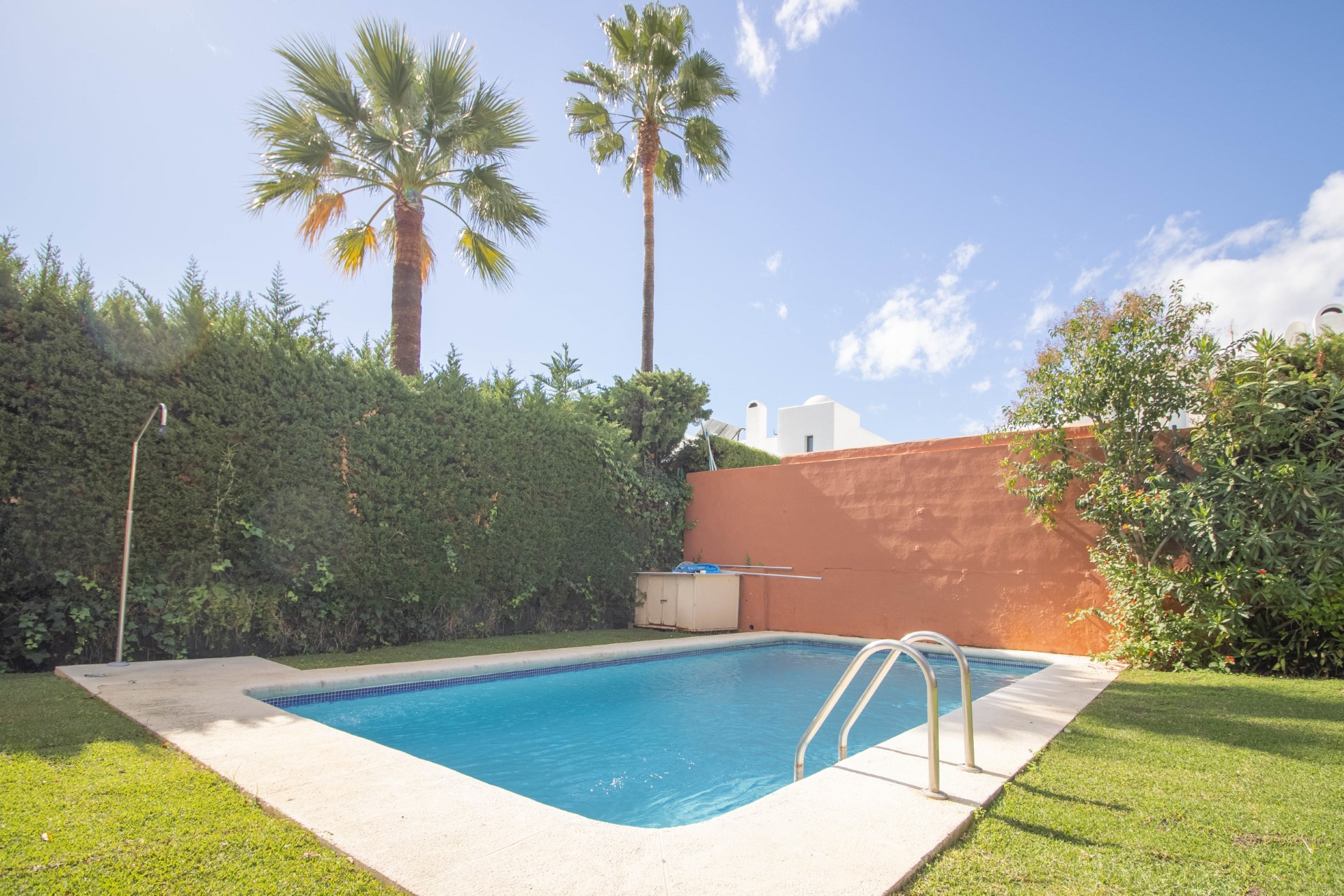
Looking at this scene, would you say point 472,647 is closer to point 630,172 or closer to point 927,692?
point 927,692

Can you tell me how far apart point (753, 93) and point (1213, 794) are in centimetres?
1342

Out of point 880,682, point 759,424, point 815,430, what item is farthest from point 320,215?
point 759,424

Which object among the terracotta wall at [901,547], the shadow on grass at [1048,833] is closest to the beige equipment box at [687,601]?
the terracotta wall at [901,547]

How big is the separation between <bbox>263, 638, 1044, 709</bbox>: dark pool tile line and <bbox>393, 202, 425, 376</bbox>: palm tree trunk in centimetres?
439

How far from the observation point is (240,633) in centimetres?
695

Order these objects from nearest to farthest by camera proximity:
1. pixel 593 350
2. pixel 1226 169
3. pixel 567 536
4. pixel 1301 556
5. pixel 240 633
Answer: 1. pixel 1301 556
2. pixel 240 633
3. pixel 1226 169
4. pixel 567 536
5. pixel 593 350

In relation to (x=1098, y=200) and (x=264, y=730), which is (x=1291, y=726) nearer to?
(x=264, y=730)

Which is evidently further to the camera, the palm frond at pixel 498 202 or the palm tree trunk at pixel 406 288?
the palm frond at pixel 498 202

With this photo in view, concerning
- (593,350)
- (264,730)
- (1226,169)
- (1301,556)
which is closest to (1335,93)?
(1226,169)

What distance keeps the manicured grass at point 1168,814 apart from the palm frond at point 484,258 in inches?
360

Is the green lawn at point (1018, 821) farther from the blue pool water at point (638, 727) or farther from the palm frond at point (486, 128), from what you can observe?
the palm frond at point (486, 128)

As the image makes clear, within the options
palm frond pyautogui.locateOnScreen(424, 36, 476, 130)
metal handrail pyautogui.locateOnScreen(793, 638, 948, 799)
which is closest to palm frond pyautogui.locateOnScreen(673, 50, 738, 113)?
palm frond pyautogui.locateOnScreen(424, 36, 476, 130)

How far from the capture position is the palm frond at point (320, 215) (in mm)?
9359

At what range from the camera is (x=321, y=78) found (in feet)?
27.9
